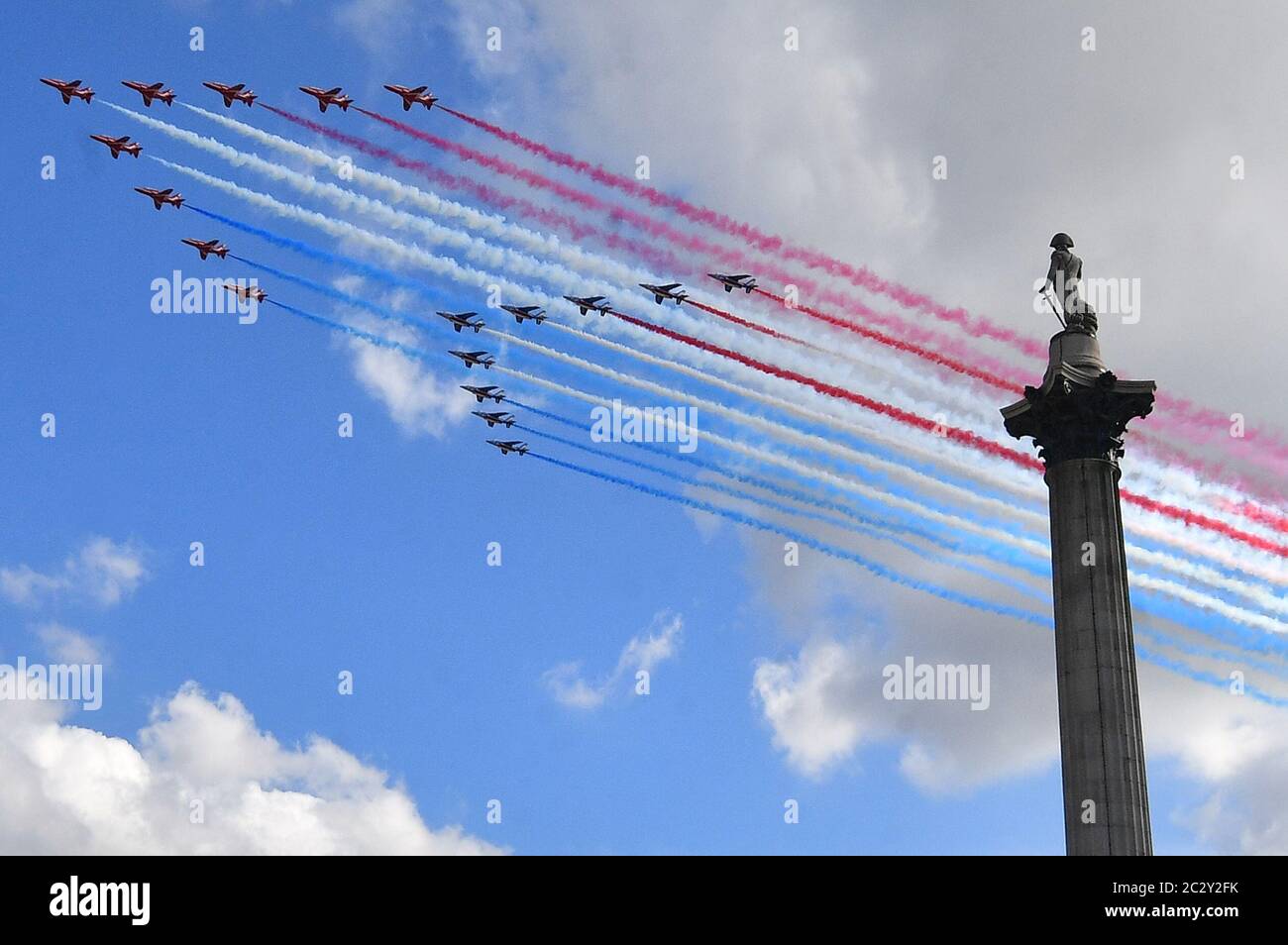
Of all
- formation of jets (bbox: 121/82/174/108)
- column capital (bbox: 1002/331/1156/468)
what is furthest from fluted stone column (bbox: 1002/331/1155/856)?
formation of jets (bbox: 121/82/174/108)

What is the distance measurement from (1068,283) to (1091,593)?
45.3 ft

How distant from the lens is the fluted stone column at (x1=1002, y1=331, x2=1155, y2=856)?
55219 mm

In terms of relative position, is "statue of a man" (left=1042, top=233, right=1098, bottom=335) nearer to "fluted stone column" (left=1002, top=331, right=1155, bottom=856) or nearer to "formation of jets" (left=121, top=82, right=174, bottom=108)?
"fluted stone column" (left=1002, top=331, right=1155, bottom=856)

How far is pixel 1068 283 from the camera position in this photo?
211 feet

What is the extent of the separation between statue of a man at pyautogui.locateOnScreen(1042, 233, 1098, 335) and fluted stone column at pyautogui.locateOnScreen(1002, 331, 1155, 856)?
2.67 ft

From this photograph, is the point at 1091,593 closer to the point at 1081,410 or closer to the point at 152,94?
the point at 1081,410

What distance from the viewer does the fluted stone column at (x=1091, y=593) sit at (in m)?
55.2

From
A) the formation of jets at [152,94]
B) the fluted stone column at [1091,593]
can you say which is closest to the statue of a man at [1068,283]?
the fluted stone column at [1091,593]

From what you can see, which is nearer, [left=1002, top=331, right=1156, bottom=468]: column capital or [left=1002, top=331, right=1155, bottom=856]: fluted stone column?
[left=1002, top=331, right=1155, bottom=856]: fluted stone column

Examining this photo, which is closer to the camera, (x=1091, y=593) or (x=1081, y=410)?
(x=1091, y=593)

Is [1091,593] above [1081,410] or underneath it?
underneath

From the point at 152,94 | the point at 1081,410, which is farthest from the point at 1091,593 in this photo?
the point at 152,94

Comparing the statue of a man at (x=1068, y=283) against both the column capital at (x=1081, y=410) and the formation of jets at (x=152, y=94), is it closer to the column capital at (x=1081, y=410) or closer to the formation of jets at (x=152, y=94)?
the column capital at (x=1081, y=410)
